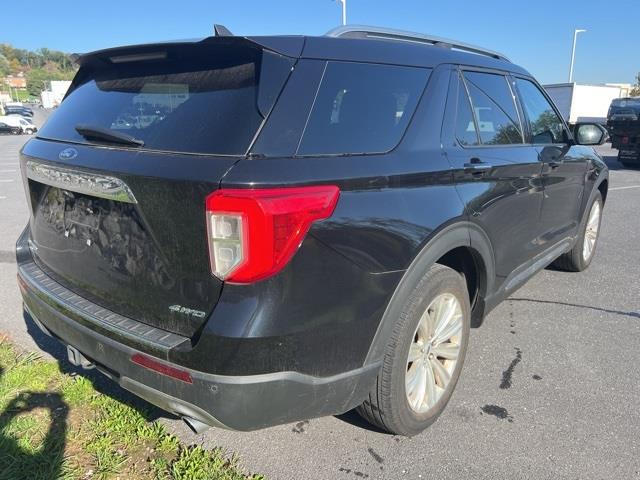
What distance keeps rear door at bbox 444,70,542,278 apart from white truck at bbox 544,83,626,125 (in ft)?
96.2

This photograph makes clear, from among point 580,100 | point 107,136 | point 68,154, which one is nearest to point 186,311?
point 107,136

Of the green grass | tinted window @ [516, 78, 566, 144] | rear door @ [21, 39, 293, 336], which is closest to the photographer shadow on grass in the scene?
the green grass

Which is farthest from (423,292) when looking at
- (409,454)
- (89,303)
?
(89,303)

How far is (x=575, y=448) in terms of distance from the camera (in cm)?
239

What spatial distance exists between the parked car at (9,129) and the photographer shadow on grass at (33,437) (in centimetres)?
4550

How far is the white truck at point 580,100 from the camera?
98.1ft

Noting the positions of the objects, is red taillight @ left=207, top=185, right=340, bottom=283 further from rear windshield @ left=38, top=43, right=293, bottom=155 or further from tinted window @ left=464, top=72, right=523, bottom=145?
tinted window @ left=464, top=72, right=523, bottom=145

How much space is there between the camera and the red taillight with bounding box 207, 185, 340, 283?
162 cm

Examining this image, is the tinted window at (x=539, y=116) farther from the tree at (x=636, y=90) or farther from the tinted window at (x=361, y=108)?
the tree at (x=636, y=90)

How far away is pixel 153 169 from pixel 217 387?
794 millimetres

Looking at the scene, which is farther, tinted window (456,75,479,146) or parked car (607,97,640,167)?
parked car (607,97,640,167)

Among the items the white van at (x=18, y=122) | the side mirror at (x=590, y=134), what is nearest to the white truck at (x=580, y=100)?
the side mirror at (x=590, y=134)

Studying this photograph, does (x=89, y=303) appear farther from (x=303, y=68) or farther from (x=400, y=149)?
(x=400, y=149)

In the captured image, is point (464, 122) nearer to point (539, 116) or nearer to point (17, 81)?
point (539, 116)
